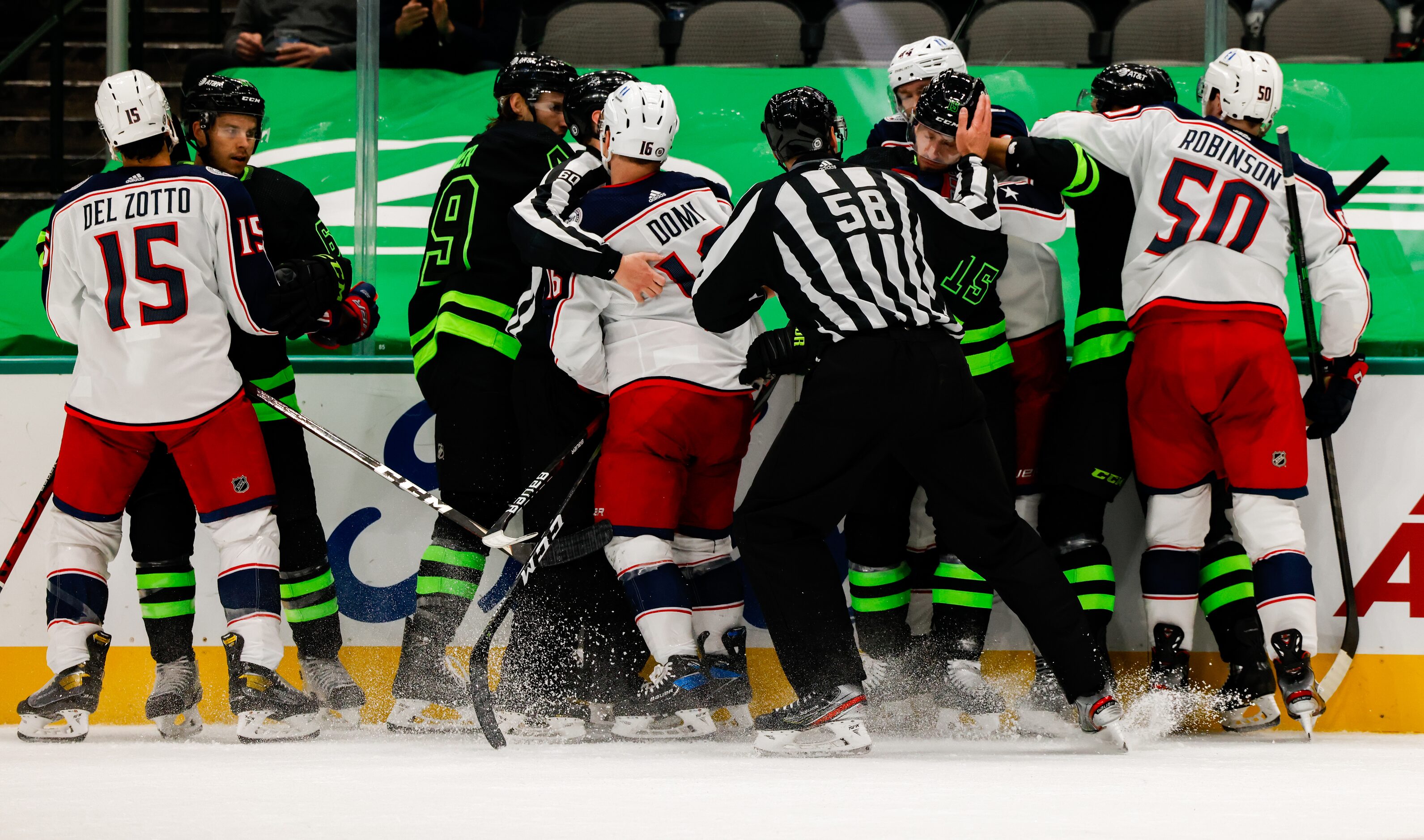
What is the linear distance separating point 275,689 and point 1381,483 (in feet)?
8.58

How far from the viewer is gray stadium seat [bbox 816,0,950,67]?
4379 millimetres

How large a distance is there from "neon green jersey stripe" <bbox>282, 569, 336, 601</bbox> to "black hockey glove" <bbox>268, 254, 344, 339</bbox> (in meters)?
0.57

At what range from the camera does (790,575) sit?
2.81m

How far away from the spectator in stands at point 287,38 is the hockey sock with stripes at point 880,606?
2.01 m

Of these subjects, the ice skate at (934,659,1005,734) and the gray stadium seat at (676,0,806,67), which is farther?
the gray stadium seat at (676,0,806,67)

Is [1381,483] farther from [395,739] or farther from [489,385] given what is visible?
[395,739]

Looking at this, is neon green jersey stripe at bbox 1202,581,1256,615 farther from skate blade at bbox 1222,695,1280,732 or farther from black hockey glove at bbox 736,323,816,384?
black hockey glove at bbox 736,323,816,384

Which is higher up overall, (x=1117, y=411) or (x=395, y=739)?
(x=1117, y=411)

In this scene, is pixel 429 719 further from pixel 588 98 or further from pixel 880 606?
pixel 588 98

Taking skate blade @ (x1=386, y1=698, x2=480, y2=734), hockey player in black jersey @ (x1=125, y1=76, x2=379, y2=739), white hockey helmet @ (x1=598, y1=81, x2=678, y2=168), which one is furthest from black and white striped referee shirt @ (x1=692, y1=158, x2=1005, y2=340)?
skate blade @ (x1=386, y1=698, x2=480, y2=734)

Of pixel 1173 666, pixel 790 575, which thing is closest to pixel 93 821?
pixel 790 575

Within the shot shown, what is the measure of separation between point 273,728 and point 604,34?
2.69 m

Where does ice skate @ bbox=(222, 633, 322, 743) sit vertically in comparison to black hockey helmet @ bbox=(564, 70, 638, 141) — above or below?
below

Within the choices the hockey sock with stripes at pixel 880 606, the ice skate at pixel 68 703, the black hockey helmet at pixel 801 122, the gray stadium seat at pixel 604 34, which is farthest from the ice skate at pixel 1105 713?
the gray stadium seat at pixel 604 34
